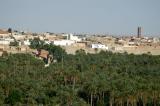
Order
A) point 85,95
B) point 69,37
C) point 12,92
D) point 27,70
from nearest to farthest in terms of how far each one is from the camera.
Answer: point 12,92 → point 85,95 → point 27,70 → point 69,37

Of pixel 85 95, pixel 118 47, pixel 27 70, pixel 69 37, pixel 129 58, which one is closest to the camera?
pixel 85 95

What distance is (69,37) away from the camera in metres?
129

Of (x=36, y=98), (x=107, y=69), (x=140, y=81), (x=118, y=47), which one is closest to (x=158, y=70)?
(x=107, y=69)

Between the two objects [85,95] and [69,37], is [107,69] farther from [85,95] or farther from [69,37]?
[69,37]

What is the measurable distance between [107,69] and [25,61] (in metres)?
13.6

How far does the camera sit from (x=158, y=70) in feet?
205

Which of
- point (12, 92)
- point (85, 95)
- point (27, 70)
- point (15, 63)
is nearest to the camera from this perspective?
point (12, 92)

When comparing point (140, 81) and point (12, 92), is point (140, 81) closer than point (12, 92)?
No

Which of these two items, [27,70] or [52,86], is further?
[27,70]

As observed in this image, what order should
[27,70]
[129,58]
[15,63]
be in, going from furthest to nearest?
[129,58] < [15,63] < [27,70]

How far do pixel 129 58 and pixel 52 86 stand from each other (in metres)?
35.9

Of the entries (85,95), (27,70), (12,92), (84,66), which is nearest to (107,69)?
(84,66)

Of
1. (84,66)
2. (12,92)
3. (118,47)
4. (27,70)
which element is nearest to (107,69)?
(84,66)

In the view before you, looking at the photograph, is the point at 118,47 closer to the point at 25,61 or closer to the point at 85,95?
the point at 25,61
